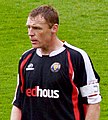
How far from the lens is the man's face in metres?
6.06

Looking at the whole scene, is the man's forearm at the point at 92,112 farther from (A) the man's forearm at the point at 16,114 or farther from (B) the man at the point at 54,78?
(A) the man's forearm at the point at 16,114

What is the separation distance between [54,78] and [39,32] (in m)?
0.43

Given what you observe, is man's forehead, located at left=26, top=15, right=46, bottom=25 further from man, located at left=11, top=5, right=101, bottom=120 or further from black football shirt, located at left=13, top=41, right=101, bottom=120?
black football shirt, located at left=13, top=41, right=101, bottom=120

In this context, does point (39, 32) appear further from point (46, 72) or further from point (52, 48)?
point (46, 72)

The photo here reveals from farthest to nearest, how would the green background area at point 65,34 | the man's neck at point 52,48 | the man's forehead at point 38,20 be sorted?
the green background area at point 65,34 < the man's neck at point 52,48 < the man's forehead at point 38,20

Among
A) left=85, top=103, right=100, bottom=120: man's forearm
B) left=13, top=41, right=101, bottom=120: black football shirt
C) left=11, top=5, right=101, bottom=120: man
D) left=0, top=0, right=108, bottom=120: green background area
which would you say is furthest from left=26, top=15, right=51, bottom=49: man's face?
left=0, top=0, right=108, bottom=120: green background area

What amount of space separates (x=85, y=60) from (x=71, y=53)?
0.48 ft

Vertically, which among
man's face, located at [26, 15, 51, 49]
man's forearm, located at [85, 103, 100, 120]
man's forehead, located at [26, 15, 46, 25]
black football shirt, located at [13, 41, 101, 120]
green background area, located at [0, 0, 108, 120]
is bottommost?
green background area, located at [0, 0, 108, 120]

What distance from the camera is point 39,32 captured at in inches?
239

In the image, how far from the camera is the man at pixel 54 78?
20.0 ft

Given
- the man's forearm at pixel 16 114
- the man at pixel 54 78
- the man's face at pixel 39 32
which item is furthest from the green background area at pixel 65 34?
the man's face at pixel 39 32

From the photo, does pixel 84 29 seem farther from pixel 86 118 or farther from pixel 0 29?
Result: pixel 86 118

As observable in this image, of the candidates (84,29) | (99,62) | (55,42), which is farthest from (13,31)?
(55,42)

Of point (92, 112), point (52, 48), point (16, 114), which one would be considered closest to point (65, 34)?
point (16, 114)
